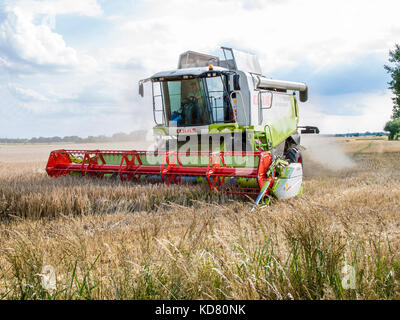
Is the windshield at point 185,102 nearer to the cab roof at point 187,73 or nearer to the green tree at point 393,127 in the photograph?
the cab roof at point 187,73

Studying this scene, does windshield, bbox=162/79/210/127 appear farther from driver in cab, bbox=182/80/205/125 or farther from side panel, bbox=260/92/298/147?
side panel, bbox=260/92/298/147

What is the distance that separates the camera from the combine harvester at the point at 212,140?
20.3 ft

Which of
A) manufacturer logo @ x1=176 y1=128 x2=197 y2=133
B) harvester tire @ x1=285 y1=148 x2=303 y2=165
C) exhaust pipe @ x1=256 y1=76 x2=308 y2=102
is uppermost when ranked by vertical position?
exhaust pipe @ x1=256 y1=76 x2=308 y2=102

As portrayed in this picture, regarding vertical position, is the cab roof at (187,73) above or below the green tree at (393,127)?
above

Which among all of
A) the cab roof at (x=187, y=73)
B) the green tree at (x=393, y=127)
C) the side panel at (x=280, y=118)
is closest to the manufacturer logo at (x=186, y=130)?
the cab roof at (x=187, y=73)

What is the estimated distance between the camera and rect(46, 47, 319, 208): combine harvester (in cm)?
619

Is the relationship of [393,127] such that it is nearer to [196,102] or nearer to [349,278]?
[196,102]

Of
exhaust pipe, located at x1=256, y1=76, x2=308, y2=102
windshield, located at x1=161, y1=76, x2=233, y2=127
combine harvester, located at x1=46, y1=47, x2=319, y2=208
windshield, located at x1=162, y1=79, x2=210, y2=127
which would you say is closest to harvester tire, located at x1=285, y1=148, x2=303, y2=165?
combine harvester, located at x1=46, y1=47, x2=319, y2=208

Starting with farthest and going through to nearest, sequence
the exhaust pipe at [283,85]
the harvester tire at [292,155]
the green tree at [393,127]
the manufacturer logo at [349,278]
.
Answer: the green tree at [393,127] → the harvester tire at [292,155] → the exhaust pipe at [283,85] → the manufacturer logo at [349,278]

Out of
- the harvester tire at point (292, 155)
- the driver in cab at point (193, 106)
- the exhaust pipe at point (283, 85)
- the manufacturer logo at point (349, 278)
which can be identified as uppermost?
the exhaust pipe at point (283, 85)

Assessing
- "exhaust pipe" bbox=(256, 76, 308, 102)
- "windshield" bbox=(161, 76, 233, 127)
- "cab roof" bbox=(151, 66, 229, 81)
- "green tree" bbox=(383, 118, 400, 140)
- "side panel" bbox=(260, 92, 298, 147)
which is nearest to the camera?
"cab roof" bbox=(151, 66, 229, 81)

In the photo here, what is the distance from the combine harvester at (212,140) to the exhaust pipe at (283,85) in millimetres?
56

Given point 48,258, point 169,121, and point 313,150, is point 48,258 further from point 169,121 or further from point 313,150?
point 313,150
